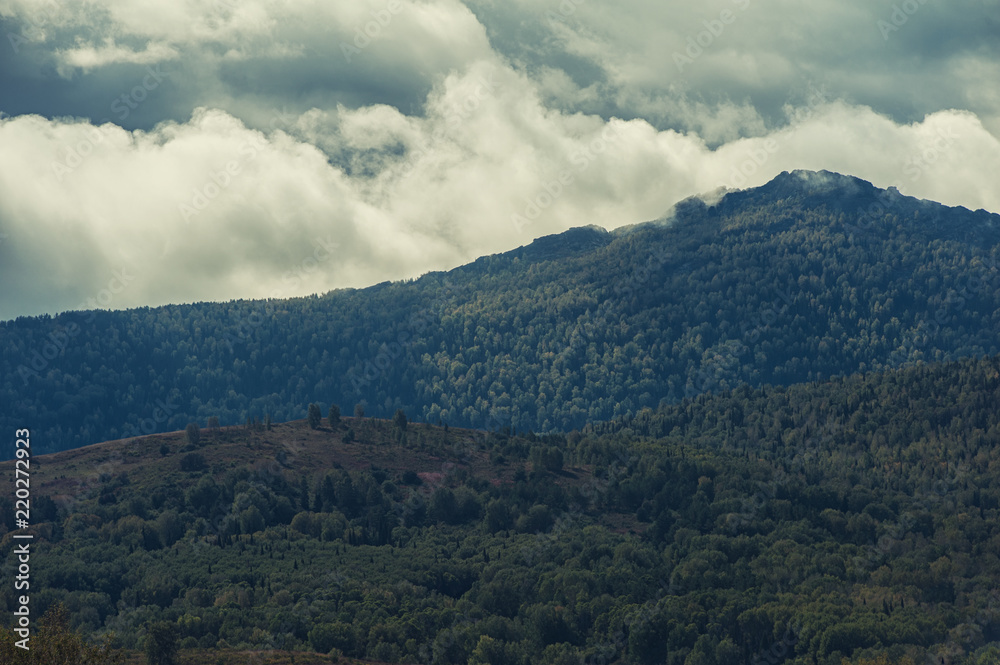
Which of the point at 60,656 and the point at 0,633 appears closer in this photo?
the point at 60,656

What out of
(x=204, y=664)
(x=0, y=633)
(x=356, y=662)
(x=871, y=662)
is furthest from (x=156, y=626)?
(x=871, y=662)

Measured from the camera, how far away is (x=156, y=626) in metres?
190

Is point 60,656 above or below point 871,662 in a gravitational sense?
Result: above

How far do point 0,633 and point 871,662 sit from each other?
435 ft

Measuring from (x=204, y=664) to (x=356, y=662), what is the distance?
24918 millimetres

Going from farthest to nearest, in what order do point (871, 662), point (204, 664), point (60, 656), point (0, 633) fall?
point (871, 662) < point (204, 664) < point (0, 633) < point (60, 656)

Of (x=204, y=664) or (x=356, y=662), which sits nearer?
(x=204, y=664)

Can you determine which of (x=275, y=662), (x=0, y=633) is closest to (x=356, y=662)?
(x=275, y=662)

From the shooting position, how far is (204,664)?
7283 inches

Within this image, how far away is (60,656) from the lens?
118m

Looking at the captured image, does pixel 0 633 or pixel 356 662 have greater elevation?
pixel 0 633

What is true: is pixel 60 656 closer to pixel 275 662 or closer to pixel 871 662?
pixel 275 662

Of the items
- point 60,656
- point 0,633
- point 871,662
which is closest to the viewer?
point 60,656

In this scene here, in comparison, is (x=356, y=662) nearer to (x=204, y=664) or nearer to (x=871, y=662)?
(x=204, y=664)
